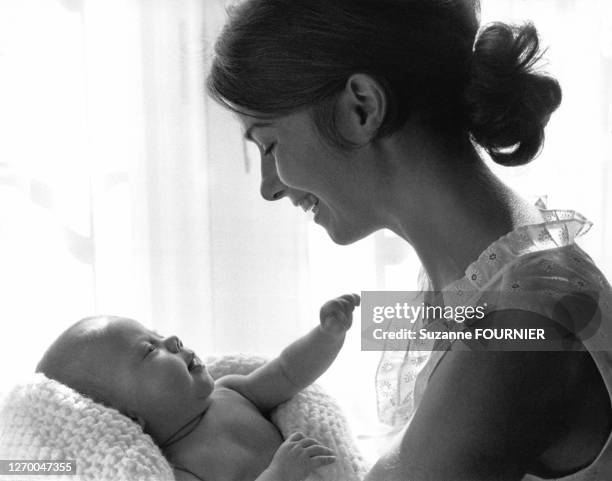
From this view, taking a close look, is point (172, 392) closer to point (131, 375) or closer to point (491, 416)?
point (131, 375)

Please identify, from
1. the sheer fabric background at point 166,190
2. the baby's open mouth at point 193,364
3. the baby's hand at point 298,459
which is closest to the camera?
the baby's hand at point 298,459

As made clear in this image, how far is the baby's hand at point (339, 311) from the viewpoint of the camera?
2.94 feet

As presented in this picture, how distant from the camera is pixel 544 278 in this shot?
1.93 feet

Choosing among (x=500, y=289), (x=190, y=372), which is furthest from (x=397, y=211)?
(x=190, y=372)

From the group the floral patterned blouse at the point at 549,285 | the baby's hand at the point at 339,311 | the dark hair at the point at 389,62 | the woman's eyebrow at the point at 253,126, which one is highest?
the dark hair at the point at 389,62

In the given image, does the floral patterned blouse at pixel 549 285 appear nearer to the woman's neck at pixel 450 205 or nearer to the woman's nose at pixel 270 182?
the woman's neck at pixel 450 205

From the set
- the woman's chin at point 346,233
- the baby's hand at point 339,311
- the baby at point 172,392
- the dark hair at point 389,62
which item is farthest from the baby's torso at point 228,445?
the dark hair at point 389,62

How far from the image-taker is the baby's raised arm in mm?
922

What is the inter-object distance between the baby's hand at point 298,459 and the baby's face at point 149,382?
13 centimetres

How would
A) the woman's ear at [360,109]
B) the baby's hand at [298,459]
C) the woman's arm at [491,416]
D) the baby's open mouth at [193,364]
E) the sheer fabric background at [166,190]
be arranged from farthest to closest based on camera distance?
the sheer fabric background at [166,190] < the baby's open mouth at [193,364] < the baby's hand at [298,459] < the woman's ear at [360,109] < the woman's arm at [491,416]

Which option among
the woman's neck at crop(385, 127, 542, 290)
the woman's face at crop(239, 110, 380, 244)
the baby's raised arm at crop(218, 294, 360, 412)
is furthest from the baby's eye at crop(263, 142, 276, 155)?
the baby's raised arm at crop(218, 294, 360, 412)

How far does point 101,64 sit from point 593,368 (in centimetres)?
97

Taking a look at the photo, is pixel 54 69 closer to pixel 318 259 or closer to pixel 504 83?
pixel 318 259

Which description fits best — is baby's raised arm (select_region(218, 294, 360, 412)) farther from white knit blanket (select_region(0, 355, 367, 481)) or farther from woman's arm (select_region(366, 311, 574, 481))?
woman's arm (select_region(366, 311, 574, 481))
